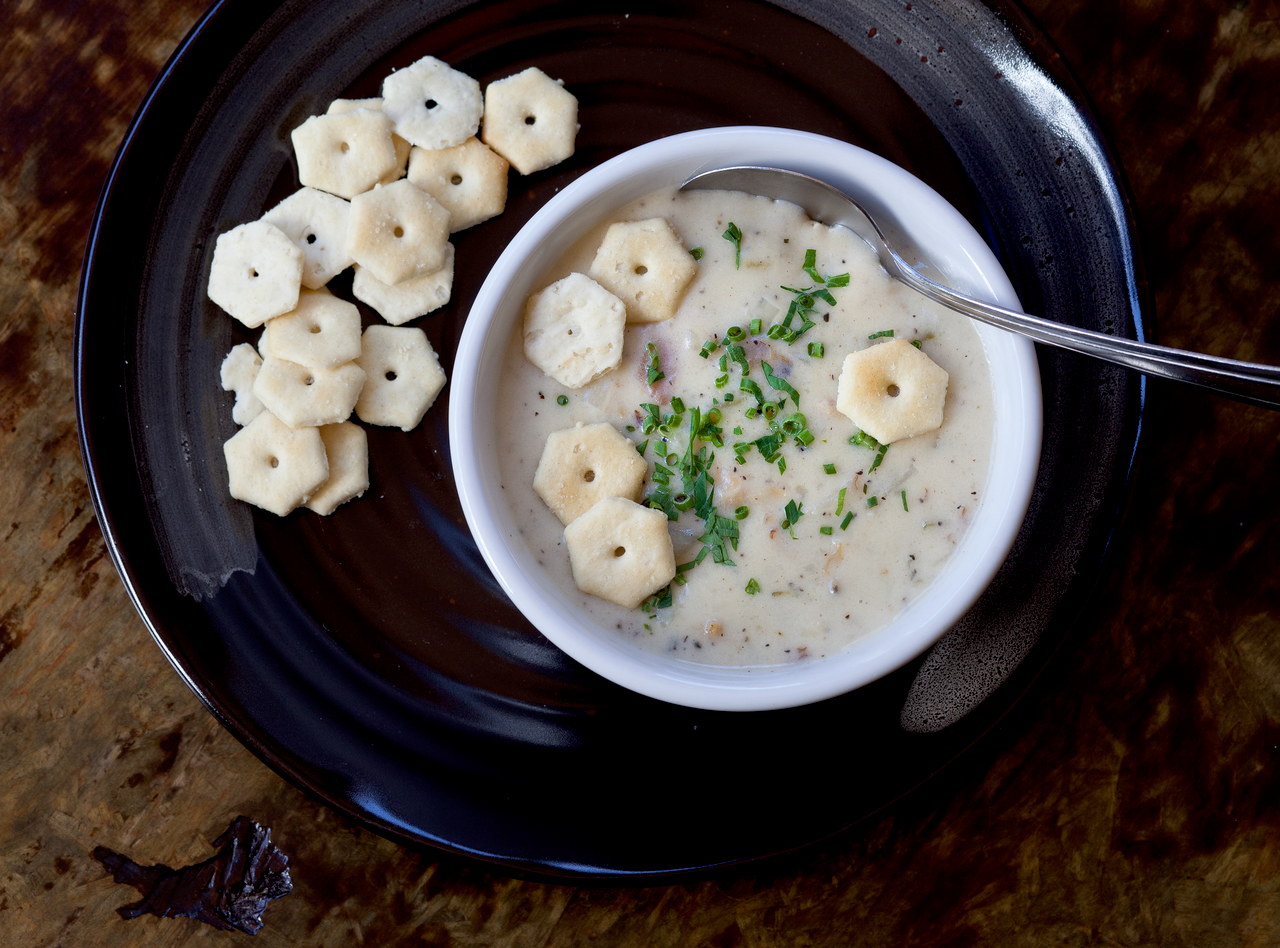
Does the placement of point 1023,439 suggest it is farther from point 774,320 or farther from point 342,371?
point 342,371

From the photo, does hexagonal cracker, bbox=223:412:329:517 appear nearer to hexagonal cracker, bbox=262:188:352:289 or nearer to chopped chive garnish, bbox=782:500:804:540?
hexagonal cracker, bbox=262:188:352:289

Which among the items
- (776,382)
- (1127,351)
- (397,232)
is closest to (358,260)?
(397,232)

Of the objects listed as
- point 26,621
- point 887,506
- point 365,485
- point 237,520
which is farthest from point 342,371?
point 887,506

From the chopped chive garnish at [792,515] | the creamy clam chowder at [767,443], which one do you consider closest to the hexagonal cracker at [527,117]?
the creamy clam chowder at [767,443]

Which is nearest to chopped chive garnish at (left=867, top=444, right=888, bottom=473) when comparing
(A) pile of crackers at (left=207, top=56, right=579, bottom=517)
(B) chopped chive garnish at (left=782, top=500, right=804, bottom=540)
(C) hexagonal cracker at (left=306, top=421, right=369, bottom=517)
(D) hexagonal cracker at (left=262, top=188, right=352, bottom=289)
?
(B) chopped chive garnish at (left=782, top=500, right=804, bottom=540)

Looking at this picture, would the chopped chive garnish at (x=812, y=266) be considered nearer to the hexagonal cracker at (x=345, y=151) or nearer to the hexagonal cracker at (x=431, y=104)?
the hexagonal cracker at (x=431, y=104)
